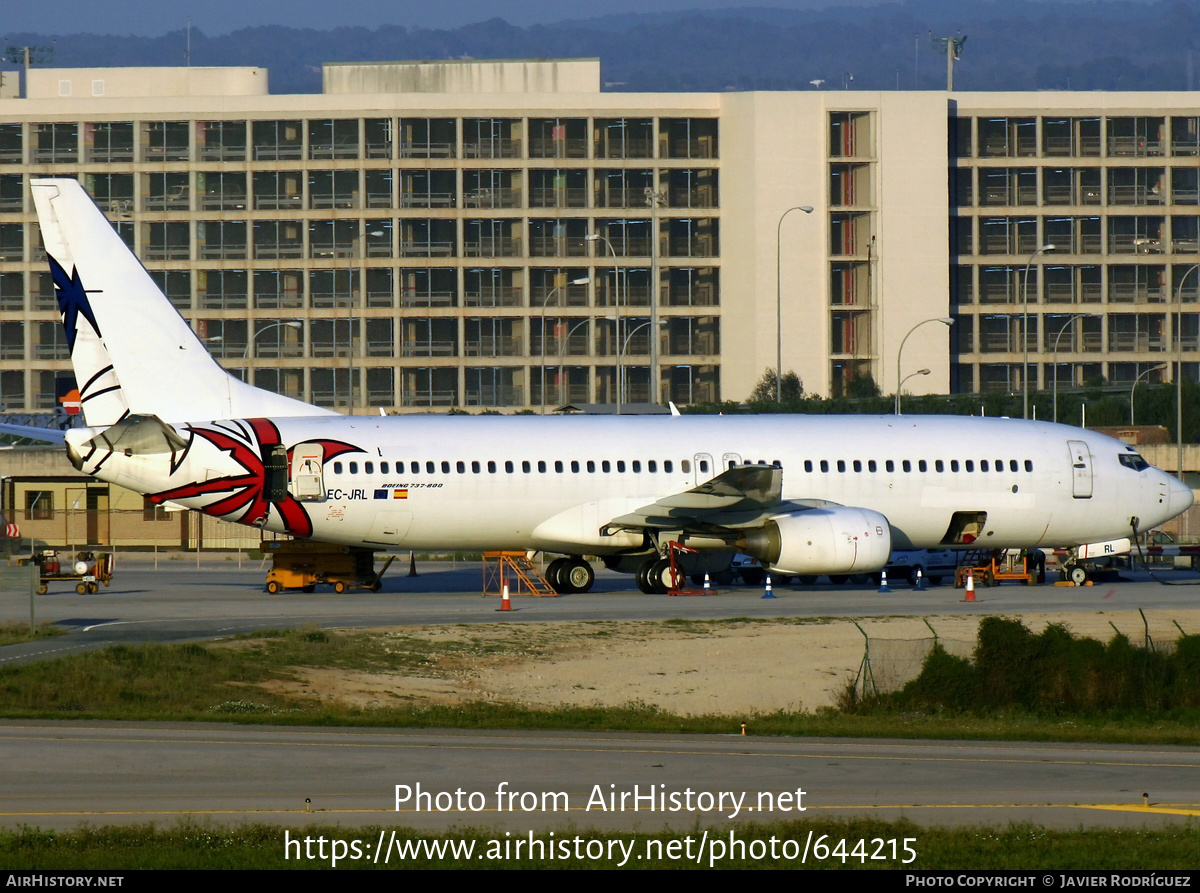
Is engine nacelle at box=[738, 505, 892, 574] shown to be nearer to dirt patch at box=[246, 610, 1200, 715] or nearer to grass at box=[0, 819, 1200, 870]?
dirt patch at box=[246, 610, 1200, 715]

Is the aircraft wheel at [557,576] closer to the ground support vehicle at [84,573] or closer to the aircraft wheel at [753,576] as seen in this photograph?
the aircraft wheel at [753,576]

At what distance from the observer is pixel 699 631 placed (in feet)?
100

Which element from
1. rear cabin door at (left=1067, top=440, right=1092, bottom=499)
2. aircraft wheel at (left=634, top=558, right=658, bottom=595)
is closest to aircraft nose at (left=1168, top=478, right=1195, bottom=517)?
rear cabin door at (left=1067, top=440, right=1092, bottom=499)

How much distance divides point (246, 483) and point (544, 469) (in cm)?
747

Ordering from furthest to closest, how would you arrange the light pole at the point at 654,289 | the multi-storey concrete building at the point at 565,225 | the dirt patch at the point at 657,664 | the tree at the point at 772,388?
the multi-storey concrete building at the point at 565,225, the tree at the point at 772,388, the light pole at the point at 654,289, the dirt patch at the point at 657,664

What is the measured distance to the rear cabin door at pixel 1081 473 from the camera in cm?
4216

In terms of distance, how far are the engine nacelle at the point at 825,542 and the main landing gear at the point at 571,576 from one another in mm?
5380

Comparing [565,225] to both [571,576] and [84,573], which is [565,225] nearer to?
[571,576]

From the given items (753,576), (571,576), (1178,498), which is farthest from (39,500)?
(1178,498)

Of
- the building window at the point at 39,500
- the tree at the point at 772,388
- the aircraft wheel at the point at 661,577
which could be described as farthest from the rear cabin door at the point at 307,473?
the tree at the point at 772,388

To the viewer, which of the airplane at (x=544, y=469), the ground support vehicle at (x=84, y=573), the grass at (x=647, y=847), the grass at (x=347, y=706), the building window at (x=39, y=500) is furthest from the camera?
the building window at (x=39, y=500)

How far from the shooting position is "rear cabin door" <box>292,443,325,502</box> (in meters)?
37.8

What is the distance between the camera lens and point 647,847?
13242mm

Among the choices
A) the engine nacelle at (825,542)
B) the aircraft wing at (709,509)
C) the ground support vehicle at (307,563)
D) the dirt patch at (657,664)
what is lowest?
the dirt patch at (657,664)
